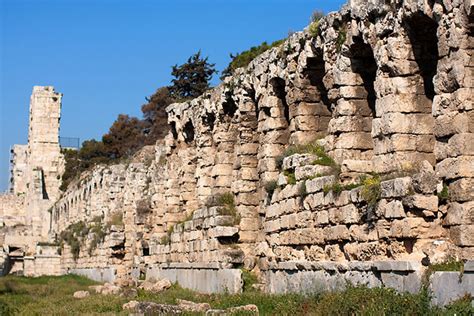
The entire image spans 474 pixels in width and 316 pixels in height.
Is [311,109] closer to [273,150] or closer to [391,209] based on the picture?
[273,150]

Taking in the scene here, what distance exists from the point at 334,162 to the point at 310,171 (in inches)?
20.5

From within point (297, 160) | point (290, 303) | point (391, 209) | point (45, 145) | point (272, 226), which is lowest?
point (290, 303)

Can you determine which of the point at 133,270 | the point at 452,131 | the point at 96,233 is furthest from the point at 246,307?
the point at 96,233

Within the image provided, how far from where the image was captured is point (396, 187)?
41.6 feet

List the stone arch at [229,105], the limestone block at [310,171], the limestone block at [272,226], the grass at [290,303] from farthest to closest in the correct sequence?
the stone arch at [229,105] < the limestone block at [272,226] < the limestone block at [310,171] < the grass at [290,303]

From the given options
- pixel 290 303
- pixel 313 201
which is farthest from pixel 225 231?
pixel 290 303

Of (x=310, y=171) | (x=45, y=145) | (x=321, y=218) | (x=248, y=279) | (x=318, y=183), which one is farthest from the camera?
(x=45, y=145)

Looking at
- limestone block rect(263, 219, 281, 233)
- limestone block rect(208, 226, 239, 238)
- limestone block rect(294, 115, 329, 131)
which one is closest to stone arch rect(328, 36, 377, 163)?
limestone block rect(294, 115, 329, 131)

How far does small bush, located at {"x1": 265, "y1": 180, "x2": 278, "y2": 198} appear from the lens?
17872 mm

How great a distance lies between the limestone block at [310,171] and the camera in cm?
1559

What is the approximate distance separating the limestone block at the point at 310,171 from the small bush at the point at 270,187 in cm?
145

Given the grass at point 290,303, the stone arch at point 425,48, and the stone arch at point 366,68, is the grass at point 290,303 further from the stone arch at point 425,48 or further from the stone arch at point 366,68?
the stone arch at point 366,68

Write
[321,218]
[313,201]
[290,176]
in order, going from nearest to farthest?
1. [321,218]
2. [313,201]
3. [290,176]

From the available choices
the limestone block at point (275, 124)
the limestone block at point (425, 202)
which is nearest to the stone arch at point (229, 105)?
the limestone block at point (275, 124)
